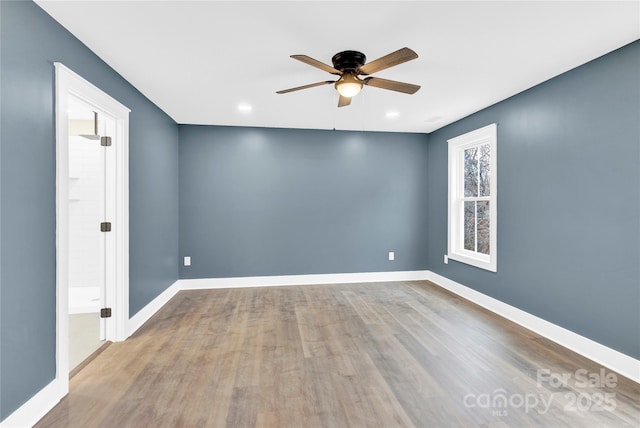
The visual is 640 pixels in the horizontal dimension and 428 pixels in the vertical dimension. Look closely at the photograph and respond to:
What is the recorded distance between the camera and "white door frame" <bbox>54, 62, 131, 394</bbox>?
2.03 m

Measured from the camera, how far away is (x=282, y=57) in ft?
8.32

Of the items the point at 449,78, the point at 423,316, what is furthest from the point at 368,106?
the point at 423,316

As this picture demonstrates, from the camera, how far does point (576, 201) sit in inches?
109

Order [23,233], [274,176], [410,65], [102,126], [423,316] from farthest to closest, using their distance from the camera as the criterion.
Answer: [274,176], [423,316], [102,126], [410,65], [23,233]

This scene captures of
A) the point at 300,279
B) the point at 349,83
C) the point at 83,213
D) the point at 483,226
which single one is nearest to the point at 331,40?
the point at 349,83

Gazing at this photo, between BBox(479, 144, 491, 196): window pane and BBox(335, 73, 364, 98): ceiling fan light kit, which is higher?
BBox(335, 73, 364, 98): ceiling fan light kit

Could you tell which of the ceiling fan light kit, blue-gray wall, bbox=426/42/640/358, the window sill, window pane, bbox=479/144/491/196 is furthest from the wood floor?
the ceiling fan light kit

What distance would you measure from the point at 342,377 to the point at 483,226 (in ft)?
9.71

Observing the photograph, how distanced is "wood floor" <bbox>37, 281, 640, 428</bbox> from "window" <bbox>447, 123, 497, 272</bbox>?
96 cm

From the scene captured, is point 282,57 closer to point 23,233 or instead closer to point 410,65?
point 410,65

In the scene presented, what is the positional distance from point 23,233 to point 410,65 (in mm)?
2959

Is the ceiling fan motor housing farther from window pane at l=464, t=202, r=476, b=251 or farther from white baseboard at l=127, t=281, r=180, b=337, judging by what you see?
white baseboard at l=127, t=281, r=180, b=337

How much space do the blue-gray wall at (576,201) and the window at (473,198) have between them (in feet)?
0.44

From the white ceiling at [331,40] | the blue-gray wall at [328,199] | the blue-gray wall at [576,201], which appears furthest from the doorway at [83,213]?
the blue-gray wall at [576,201]
